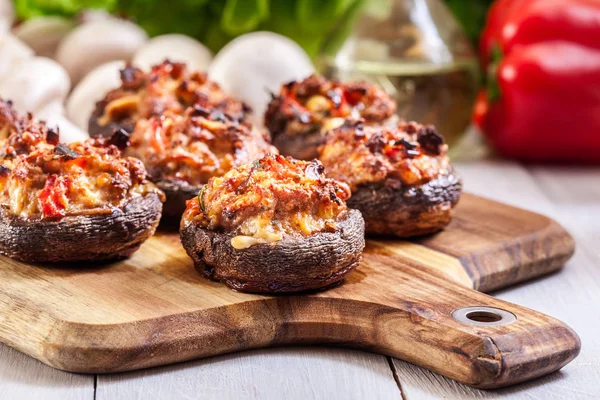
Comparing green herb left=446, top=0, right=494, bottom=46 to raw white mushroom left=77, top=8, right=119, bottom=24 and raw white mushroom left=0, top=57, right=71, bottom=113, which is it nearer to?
raw white mushroom left=77, top=8, right=119, bottom=24

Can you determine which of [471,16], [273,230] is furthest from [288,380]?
[471,16]

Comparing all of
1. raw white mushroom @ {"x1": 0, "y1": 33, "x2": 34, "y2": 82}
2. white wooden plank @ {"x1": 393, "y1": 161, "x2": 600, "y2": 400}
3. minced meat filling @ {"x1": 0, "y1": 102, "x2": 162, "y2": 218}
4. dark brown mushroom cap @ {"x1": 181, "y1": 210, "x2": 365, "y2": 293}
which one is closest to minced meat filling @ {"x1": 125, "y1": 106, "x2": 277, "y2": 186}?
minced meat filling @ {"x1": 0, "y1": 102, "x2": 162, "y2": 218}

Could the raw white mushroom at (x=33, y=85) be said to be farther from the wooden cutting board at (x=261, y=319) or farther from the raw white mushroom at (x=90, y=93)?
the wooden cutting board at (x=261, y=319)

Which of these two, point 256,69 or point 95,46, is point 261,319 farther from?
point 95,46

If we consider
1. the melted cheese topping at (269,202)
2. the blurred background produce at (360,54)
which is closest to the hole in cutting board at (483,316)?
the melted cheese topping at (269,202)

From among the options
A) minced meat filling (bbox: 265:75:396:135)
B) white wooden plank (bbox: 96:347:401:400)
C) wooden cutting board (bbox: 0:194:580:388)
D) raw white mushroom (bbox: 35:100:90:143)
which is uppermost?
minced meat filling (bbox: 265:75:396:135)

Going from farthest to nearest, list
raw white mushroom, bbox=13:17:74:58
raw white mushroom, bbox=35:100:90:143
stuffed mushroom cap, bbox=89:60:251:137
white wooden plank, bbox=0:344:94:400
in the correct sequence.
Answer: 1. raw white mushroom, bbox=13:17:74:58
2. raw white mushroom, bbox=35:100:90:143
3. stuffed mushroom cap, bbox=89:60:251:137
4. white wooden plank, bbox=0:344:94:400
